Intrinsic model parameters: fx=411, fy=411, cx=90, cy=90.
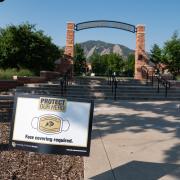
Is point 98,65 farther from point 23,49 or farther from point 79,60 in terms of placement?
point 23,49

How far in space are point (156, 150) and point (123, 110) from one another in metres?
5.42

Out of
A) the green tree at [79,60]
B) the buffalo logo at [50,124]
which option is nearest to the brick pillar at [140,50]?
the buffalo logo at [50,124]

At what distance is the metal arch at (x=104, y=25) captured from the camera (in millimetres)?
23830

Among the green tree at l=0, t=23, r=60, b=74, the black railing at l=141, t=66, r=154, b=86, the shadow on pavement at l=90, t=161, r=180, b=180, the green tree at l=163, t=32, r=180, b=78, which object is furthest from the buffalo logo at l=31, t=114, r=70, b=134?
the green tree at l=163, t=32, r=180, b=78

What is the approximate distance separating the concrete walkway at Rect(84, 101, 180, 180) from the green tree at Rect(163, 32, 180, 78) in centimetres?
1965

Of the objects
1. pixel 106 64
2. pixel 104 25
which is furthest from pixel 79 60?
pixel 104 25

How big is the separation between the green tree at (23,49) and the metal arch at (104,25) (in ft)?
8.34

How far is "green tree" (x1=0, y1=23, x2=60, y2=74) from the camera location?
76.9 ft

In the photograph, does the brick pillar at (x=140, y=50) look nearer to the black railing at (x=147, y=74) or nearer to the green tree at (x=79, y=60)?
the black railing at (x=147, y=74)

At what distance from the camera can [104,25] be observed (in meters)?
24.3

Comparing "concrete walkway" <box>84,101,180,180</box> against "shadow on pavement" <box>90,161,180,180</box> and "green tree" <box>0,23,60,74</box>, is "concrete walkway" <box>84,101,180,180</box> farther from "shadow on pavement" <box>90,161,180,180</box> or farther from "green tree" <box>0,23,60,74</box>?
"green tree" <box>0,23,60,74</box>

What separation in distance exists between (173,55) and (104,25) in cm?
1015

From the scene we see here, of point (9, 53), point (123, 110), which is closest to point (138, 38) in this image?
point (9, 53)

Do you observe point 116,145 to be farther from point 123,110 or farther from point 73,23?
point 73,23
